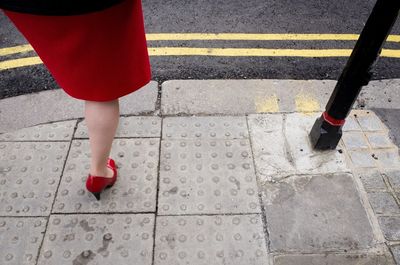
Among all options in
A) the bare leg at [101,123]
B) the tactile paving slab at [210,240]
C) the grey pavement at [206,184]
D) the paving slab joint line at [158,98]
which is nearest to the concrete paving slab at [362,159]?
the grey pavement at [206,184]

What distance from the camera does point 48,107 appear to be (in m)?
2.61

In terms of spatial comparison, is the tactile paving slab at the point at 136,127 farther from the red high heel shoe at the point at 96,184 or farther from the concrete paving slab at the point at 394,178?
the concrete paving slab at the point at 394,178

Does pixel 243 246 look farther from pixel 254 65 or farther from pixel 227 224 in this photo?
pixel 254 65

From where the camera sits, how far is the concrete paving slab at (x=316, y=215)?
1896 millimetres

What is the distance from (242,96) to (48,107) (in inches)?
54.7

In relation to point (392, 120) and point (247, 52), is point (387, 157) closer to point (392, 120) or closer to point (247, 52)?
point (392, 120)

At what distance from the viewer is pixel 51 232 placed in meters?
1.92

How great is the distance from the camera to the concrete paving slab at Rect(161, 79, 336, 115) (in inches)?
103

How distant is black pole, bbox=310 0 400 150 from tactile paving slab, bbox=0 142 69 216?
1597 mm

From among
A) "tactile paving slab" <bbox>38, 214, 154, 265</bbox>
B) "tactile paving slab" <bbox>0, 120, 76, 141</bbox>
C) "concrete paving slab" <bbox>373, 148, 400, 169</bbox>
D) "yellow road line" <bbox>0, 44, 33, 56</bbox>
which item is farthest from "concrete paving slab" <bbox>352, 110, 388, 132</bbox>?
"yellow road line" <bbox>0, 44, 33, 56</bbox>

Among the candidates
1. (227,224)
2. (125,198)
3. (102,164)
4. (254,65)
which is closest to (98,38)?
(102,164)

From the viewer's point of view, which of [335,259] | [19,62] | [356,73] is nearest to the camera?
[335,259]

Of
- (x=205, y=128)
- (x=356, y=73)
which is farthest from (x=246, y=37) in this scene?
(x=356, y=73)

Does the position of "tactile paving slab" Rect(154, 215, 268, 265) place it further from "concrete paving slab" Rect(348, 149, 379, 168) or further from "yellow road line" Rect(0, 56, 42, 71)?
"yellow road line" Rect(0, 56, 42, 71)
